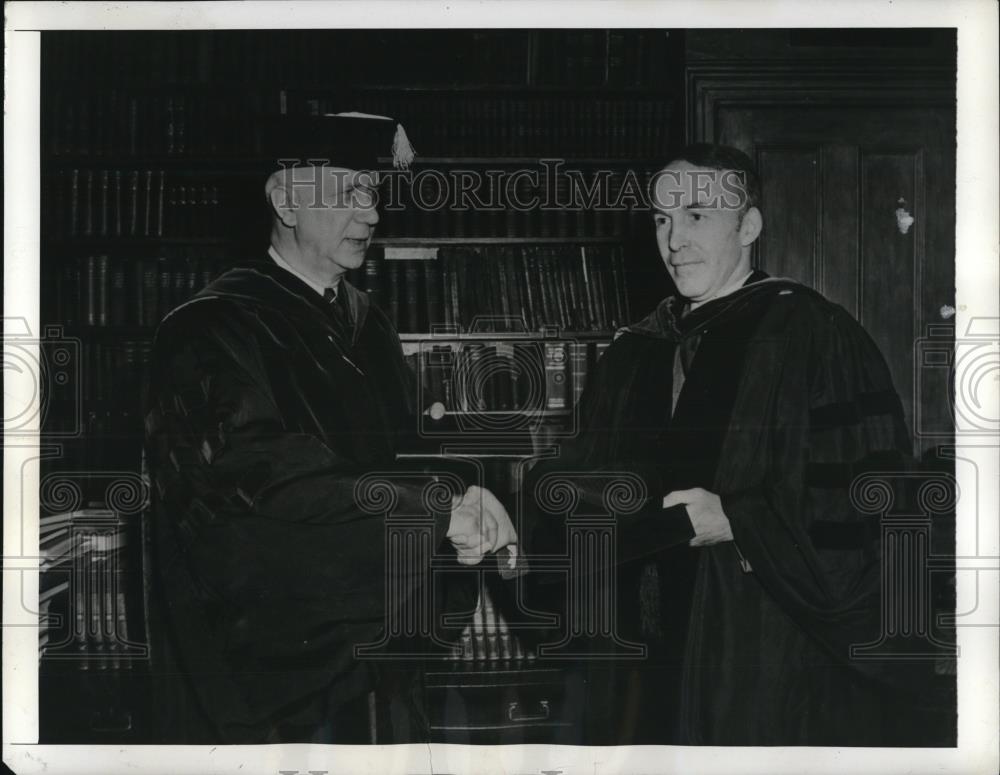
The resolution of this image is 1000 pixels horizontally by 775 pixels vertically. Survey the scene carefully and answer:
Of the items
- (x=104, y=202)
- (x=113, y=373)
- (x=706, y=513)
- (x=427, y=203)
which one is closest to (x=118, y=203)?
(x=104, y=202)

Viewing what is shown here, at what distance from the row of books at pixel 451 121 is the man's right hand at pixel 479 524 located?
2.97ft

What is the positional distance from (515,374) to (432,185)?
1.79 ft

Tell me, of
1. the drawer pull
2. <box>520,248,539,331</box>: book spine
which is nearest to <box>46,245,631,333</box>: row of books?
<box>520,248,539,331</box>: book spine

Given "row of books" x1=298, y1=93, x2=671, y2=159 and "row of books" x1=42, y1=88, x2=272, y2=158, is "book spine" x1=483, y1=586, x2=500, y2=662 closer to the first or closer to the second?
"row of books" x1=298, y1=93, x2=671, y2=159

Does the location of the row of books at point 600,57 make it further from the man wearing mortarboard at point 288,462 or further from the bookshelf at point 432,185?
the man wearing mortarboard at point 288,462

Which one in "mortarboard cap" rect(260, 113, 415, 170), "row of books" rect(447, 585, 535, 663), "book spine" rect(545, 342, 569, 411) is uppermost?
"mortarboard cap" rect(260, 113, 415, 170)

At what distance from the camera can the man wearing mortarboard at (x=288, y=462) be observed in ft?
8.32

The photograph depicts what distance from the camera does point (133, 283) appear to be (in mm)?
2568

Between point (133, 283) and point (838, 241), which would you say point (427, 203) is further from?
point (838, 241)

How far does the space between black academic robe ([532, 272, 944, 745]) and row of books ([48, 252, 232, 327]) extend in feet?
3.56

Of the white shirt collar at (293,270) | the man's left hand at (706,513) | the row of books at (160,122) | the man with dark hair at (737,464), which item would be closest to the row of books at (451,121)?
the row of books at (160,122)

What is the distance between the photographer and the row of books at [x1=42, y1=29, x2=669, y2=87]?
8.40 ft

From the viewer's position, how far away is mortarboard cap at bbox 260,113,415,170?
8.37ft

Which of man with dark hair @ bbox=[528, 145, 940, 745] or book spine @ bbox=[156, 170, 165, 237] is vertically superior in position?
book spine @ bbox=[156, 170, 165, 237]
